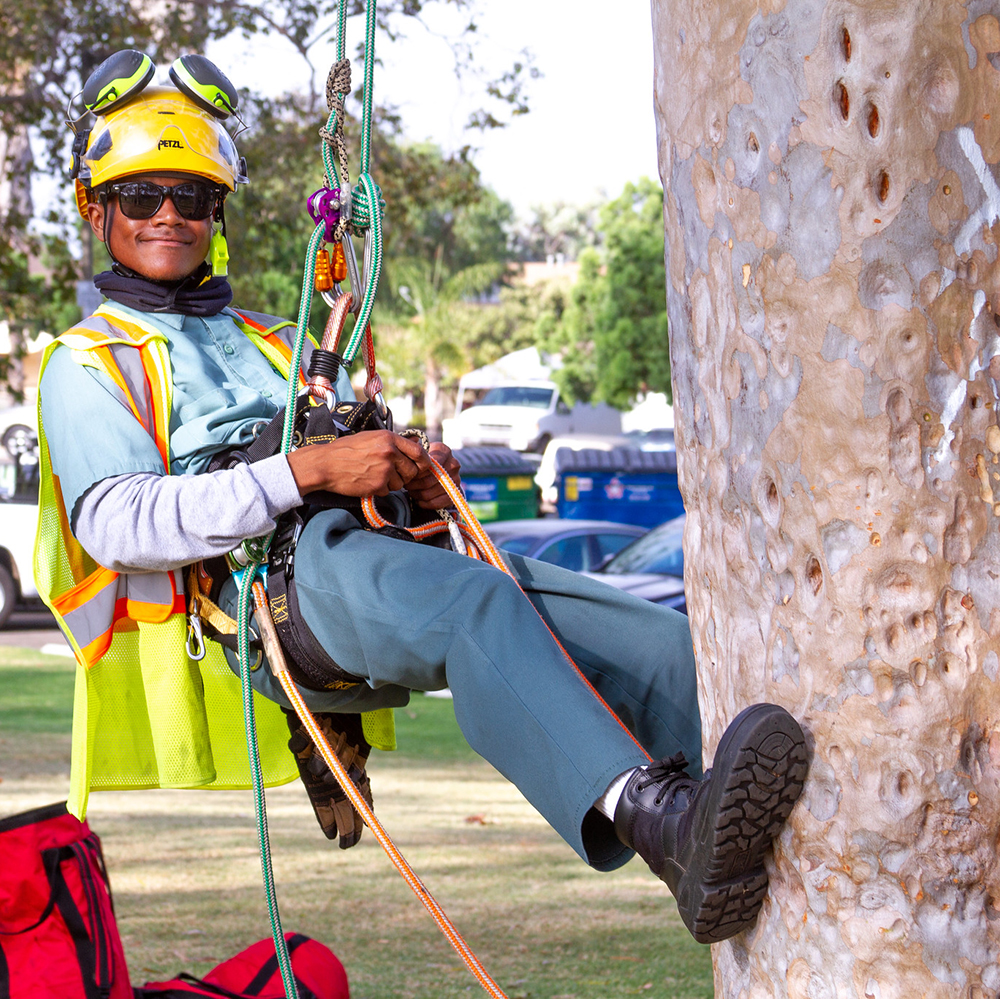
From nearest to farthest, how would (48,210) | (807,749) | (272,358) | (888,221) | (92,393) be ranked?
(888,221) → (807,749) → (92,393) → (272,358) → (48,210)

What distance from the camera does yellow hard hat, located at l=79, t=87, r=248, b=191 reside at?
3.20 metres

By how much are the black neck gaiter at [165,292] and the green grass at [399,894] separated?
228 centimetres

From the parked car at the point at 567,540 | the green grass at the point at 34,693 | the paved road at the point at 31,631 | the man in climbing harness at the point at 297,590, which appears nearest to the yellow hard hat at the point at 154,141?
the man in climbing harness at the point at 297,590

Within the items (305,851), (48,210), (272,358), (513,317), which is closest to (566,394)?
(513,317)

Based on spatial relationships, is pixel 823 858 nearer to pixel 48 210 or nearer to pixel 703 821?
pixel 703 821

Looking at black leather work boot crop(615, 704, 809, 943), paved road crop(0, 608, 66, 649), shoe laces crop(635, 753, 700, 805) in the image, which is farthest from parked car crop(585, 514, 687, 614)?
black leather work boot crop(615, 704, 809, 943)

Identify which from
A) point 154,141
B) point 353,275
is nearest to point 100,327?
point 154,141

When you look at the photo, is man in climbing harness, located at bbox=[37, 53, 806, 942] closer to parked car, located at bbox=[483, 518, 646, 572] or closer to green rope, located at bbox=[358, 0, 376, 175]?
green rope, located at bbox=[358, 0, 376, 175]

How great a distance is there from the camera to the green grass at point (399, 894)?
4.35 metres

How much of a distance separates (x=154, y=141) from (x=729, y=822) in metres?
2.29

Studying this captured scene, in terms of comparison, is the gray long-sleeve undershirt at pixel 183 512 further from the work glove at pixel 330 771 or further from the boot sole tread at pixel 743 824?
the boot sole tread at pixel 743 824

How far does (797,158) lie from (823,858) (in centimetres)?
99

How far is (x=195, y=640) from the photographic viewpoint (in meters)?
3.15

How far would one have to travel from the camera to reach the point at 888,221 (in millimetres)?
1680
